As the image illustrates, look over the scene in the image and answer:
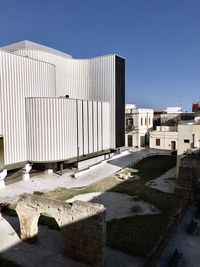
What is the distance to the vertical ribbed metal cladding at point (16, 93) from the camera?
861 inches

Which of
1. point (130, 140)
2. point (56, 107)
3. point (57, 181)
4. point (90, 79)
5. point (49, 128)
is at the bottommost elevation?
point (57, 181)

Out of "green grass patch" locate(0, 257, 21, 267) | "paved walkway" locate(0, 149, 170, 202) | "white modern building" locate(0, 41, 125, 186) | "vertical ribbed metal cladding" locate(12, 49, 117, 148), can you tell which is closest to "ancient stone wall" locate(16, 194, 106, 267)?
"green grass patch" locate(0, 257, 21, 267)

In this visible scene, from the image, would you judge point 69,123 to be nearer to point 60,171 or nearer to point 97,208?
point 60,171

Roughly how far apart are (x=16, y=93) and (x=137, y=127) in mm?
29031

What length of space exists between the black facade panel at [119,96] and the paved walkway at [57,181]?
161 inches

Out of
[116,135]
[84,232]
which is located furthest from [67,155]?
[84,232]

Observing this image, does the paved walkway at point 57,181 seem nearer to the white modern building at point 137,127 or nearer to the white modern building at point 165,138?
the white modern building at point 165,138

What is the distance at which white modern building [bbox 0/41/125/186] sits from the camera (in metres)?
22.6

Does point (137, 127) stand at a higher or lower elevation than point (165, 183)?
higher

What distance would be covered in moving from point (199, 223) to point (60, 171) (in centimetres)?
1654

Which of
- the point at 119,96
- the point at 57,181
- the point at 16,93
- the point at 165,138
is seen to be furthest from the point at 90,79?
the point at 165,138

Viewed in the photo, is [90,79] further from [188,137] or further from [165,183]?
[165,183]

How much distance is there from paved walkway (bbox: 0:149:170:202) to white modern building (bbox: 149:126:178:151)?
13.8 meters

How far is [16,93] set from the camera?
75.4ft
